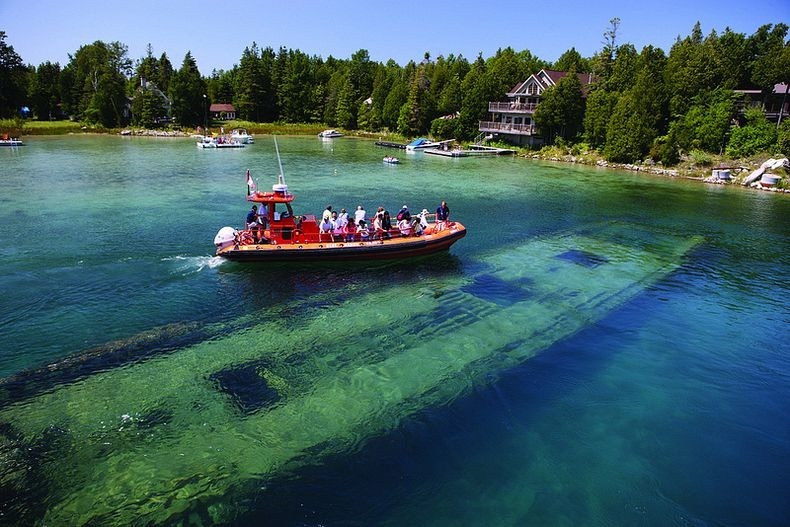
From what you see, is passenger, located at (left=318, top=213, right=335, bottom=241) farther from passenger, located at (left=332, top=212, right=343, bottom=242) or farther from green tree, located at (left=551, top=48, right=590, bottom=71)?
green tree, located at (left=551, top=48, right=590, bottom=71)

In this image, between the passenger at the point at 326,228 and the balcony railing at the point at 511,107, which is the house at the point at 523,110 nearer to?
the balcony railing at the point at 511,107

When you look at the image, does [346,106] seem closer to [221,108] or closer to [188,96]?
[221,108]

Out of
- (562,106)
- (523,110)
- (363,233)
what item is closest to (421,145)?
(523,110)

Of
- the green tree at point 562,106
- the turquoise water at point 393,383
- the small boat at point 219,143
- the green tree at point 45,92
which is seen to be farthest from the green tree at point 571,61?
the green tree at point 45,92

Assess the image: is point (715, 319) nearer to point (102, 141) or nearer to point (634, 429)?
point (634, 429)

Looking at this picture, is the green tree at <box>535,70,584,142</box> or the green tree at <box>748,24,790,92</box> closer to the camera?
the green tree at <box>748,24,790,92</box>

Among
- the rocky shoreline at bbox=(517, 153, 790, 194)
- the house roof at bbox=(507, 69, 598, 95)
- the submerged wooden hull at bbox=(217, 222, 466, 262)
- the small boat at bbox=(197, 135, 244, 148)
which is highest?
the house roof at bbox=(507, 69, 598, 95)

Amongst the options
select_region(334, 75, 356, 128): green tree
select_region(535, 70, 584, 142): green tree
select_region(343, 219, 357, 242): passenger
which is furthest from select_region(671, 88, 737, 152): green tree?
select_region(334, 75, 356, 128): green tree
